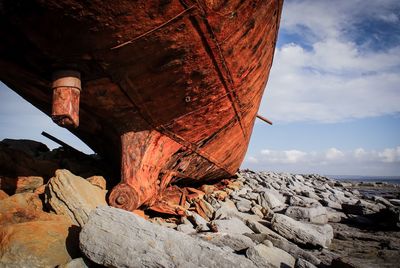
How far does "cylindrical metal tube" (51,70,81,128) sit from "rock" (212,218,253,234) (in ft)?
5.67

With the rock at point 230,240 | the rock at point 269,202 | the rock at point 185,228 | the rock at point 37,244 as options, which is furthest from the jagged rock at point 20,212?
the rock at point 269,202

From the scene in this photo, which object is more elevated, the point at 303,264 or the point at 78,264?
the point at 78,264

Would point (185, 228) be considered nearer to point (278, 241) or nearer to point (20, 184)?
point (278, 241)

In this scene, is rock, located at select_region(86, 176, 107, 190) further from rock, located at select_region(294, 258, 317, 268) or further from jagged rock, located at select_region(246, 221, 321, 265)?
rock, located at select_region(294, 258, 317, 268)

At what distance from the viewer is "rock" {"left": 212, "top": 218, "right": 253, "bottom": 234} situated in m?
2.52

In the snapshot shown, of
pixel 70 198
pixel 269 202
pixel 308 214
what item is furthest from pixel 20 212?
pixel 269 202

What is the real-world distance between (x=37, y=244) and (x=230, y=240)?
1478 millimetres

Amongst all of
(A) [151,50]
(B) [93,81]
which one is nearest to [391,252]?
(A) [151,50]

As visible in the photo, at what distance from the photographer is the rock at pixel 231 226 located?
252 cm

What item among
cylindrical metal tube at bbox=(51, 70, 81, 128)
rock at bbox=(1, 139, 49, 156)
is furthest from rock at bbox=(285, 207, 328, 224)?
rock at bbox=(1, 139, 49, 156)

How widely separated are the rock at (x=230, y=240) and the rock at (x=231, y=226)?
0.22 metres

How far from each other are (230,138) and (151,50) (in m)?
2.30

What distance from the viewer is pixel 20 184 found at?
237 cm

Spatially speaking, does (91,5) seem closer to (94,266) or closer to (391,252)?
(94,266)
